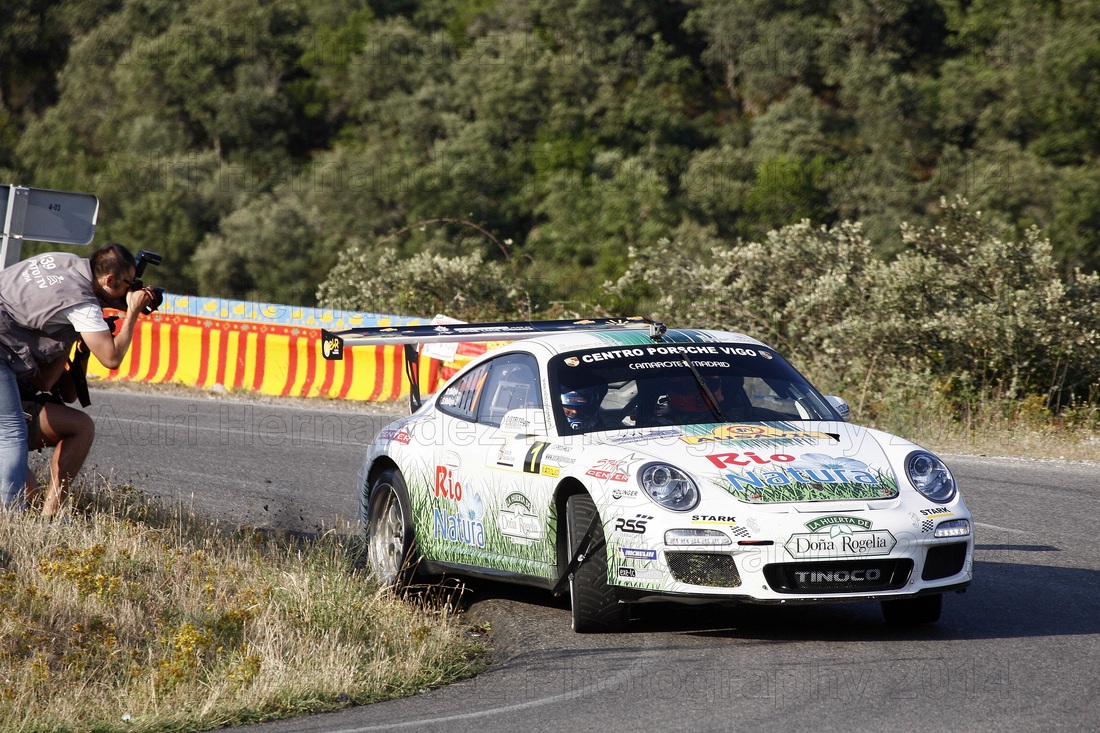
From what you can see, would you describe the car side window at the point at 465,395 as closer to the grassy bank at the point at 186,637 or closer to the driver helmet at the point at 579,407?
the driver helmet at the point at 579,407

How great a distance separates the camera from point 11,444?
24.1 feet

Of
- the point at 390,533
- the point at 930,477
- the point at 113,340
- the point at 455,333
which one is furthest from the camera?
the point at 390,533

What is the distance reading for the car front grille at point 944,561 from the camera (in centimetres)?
615

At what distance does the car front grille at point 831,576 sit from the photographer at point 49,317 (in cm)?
351

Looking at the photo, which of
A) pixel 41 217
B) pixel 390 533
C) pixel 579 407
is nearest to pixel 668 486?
pixel 579 407

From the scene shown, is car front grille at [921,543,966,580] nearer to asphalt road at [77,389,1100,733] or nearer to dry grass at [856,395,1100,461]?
asphalt road at [77,389,1100,733]

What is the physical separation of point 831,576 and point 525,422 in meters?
1.87

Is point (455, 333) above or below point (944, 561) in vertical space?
above

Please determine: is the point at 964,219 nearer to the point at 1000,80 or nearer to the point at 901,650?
the point at 901,650

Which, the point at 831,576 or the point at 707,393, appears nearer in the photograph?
the point at 831,576

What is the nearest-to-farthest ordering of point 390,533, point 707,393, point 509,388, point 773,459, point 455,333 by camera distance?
1. point 773,459
2. point 707,393
3. point 509,388
4. point 455,333
5. point 390,533

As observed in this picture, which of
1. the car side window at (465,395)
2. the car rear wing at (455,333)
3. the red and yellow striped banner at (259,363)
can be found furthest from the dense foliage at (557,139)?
the car side window at (465,395)

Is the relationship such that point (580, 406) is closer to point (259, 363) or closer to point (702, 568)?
point (702, 568)

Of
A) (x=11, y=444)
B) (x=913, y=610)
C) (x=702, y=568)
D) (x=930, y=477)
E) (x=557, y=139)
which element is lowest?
(x=11, y=444)
